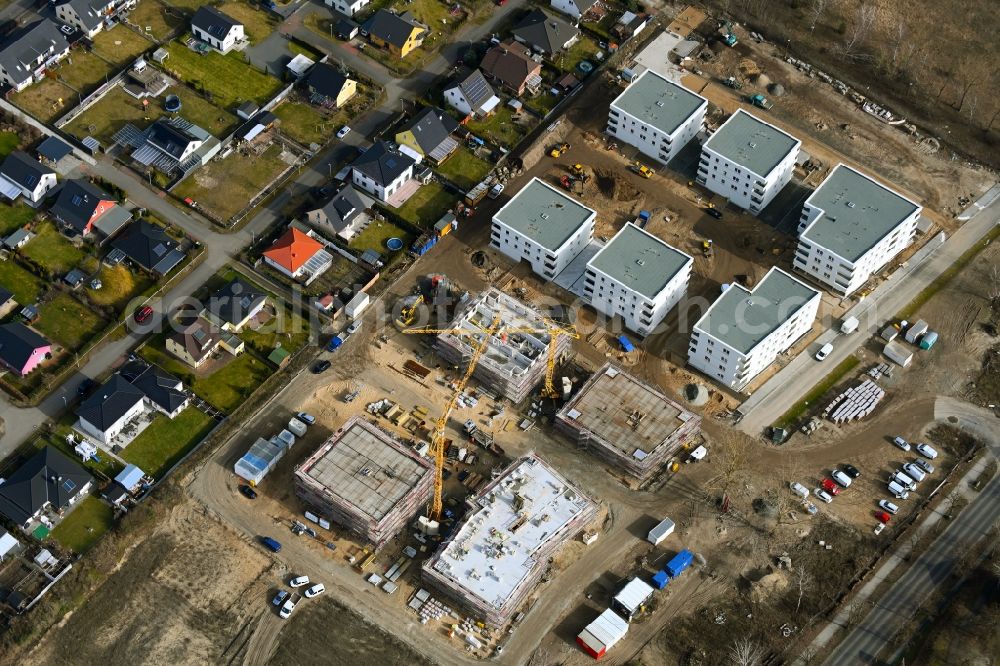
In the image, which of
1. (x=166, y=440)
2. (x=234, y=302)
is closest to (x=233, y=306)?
(x=234, y=302)

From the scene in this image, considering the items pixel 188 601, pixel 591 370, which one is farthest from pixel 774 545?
pixel 188 601

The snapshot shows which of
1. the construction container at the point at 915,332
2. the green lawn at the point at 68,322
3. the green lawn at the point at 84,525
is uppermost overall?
the construction container at the point at 915,332

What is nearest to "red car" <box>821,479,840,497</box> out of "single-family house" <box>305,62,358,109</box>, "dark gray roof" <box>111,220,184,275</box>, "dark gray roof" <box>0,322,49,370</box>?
"dark gray roof" <box>111,220,184,275</box>

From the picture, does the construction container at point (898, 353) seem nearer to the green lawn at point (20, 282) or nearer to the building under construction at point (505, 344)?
the building under construction at point (505, 344)

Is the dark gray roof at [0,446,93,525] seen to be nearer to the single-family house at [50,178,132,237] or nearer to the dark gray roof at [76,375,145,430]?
the dark gray roof at [76,375,145,430]

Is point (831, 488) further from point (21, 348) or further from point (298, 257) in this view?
point (21, 348)

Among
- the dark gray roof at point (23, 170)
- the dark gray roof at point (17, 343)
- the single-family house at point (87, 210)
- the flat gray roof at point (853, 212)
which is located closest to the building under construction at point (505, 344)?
the flat gray roof at point (853, 212)

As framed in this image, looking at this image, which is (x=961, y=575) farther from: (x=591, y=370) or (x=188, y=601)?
(x=188, y=601)
